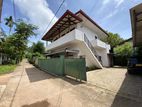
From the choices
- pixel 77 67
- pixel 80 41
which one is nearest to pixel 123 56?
pixel 80 41

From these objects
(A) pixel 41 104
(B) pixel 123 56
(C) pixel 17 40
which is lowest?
(A) pixel 41 104

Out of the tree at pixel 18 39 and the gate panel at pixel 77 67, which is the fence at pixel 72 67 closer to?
the gate panel at pixel 77 67

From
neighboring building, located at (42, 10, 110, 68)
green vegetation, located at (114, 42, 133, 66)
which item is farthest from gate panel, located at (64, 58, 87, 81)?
green vegetation, located at (114, 42, 133, 66)

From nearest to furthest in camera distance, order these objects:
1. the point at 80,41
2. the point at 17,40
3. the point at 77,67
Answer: the point at 77,67 < the point at 80,41 < the point at 17,40

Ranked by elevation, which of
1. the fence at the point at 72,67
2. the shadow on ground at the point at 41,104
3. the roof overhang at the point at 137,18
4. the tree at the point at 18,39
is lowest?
the shadow on ground at the point at 41,104

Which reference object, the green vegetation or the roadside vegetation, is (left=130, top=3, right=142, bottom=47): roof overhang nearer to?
the green vegetation

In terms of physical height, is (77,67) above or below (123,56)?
below

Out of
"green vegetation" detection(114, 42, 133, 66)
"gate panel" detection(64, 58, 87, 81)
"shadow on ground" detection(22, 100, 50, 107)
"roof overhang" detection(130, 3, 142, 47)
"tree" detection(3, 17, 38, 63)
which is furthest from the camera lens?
"tree" detection(3, 17, 38, 63)

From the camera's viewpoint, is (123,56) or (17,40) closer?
(123,56)

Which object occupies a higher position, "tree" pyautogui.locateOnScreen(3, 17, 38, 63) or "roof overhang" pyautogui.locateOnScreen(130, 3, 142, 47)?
"tree" pyautogui.locateOnScreen(3, 17, 38, 63)

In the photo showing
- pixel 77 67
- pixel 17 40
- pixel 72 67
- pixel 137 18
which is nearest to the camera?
pixel 137 18

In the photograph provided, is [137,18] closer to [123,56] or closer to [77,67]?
[77,67]

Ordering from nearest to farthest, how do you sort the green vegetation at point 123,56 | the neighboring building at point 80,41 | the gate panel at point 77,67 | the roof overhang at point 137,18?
the roof overhang at point 137,18 < the gate panel at point 77,67 < the neighboring building at point 80,41 < the green vegetation at point 123,56

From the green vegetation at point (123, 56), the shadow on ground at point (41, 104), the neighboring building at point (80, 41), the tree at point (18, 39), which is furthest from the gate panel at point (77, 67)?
the tree at point (18, 39)
